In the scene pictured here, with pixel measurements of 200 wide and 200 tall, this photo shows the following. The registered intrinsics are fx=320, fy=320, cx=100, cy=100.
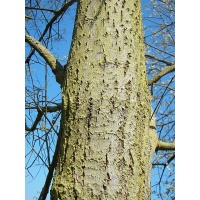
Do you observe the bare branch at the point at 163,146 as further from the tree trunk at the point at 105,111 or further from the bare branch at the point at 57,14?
the bare branch at the point at 57,14

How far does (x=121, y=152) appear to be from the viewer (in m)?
0.69

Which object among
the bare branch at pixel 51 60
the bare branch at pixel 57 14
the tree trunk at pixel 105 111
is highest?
the bare branch at pixel 57 14

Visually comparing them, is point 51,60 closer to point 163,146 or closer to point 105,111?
point 105,111

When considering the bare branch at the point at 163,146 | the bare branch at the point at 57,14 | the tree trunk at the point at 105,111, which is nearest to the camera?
the tree trunk at the point at 105,111

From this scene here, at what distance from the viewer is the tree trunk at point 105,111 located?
679 millimetres

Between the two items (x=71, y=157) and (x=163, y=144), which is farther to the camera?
(x=163, y=144)

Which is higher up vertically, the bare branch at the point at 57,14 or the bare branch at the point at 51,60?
the bare branch at the point at 57,14

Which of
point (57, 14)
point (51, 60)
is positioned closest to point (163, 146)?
point (51, 60)

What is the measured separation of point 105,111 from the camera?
0.71 m

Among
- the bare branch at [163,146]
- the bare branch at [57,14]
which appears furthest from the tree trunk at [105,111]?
the bare branch at [57,14]
